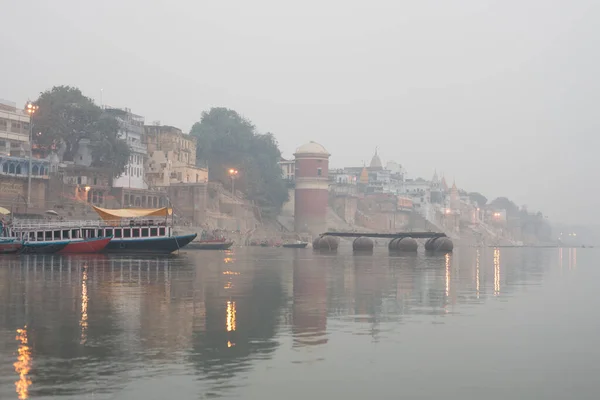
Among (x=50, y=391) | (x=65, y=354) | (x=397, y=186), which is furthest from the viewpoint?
(x=397, y=186)

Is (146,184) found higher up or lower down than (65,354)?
higher up

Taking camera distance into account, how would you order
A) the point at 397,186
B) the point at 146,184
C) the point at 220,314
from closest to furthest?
the point at 220,314 → the point at 146,184 → the point at 397,186

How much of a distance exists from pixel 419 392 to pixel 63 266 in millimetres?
32245

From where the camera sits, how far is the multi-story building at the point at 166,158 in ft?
342

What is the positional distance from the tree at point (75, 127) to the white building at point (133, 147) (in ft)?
17.4

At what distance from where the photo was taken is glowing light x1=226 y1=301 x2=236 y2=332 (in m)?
18.9

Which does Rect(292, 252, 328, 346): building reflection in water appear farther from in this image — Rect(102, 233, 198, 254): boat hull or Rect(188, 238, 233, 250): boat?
Rect(188, 238, 233, 250): boat

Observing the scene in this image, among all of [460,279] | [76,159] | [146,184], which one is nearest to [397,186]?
[146,184]

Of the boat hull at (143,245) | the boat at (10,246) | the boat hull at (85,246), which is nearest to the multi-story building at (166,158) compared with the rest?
the boat hull at (143,245)

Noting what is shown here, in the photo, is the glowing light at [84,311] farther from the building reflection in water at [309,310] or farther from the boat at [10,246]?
the boat at [10,246]

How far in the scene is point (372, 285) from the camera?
33.2 metres

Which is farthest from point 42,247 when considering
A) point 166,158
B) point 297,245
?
point 166,158

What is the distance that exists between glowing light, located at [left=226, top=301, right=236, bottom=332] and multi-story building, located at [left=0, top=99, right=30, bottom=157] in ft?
195

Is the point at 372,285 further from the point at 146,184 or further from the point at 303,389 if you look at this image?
the point at 146,184
